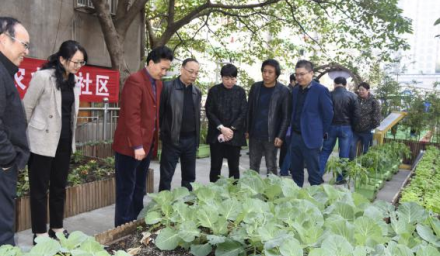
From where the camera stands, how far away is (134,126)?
11.4 ft

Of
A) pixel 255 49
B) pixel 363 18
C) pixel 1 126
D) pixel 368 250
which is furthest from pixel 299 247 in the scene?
pixel 255 49

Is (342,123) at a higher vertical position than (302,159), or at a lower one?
higher

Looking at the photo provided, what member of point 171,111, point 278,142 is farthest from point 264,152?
point 171,111

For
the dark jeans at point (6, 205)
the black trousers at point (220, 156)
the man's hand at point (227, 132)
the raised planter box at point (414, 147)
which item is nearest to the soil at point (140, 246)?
the dark jeans at point (6, 205)

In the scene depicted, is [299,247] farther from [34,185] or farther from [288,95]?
[288,95]

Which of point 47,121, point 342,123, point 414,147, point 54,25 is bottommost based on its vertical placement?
point 414,147

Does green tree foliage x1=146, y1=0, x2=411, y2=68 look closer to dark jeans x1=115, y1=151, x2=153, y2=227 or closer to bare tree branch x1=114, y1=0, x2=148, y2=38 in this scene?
bare tree branch x1=114, y1=0, x2=148, y2=38

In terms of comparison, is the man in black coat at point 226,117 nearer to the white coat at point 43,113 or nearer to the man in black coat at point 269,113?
the man in black coat at point 269,113

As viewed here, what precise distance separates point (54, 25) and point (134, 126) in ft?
21.3

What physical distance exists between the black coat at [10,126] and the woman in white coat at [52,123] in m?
0.82

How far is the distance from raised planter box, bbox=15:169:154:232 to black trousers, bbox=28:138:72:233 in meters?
0.55

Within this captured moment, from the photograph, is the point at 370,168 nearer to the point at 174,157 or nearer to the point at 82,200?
the point at 174,157

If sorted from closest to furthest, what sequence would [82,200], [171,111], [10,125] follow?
[10,125] < [171,111] < [82,200]

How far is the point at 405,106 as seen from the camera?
34.3ft
